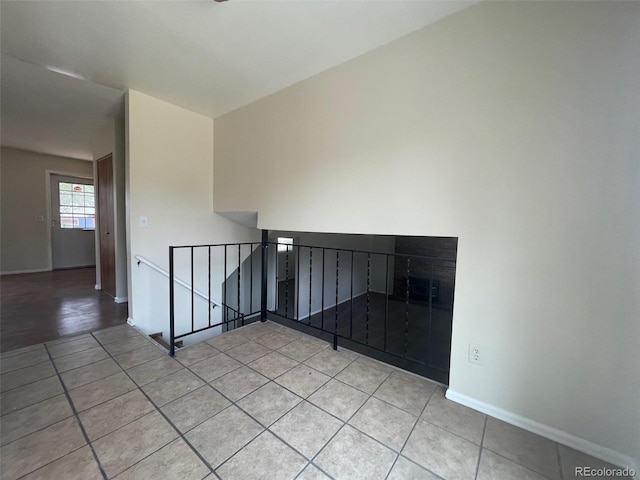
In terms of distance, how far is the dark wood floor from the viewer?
8.02 ft

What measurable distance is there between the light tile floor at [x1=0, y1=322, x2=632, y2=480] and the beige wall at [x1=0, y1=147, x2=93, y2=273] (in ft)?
14.3

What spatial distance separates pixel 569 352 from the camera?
4.31 feet

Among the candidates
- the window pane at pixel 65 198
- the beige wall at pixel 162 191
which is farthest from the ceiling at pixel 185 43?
the window pane at pixel 65 198

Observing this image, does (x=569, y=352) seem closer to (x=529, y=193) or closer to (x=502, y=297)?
(x=502, y=297)

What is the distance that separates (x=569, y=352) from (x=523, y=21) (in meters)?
1.73

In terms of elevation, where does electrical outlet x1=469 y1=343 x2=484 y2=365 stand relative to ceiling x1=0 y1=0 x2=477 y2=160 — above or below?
below

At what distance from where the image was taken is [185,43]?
192 cm

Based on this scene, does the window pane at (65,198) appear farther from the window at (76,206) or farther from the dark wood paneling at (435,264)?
the dark wood paneling at (435,264)

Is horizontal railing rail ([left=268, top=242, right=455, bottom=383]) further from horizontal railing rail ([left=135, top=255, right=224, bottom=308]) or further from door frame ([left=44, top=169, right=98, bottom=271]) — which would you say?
door frame ([left=44, top=169, right=98, bottom=271])

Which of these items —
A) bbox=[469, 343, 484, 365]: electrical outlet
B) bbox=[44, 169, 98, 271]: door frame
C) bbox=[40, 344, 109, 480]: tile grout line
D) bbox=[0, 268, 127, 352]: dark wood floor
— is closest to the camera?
bbox=[40, 344, 109, 480]: tile grout line

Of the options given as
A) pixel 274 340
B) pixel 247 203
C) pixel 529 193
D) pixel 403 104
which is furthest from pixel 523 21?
pixel 274 340

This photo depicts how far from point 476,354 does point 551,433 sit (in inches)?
18.2

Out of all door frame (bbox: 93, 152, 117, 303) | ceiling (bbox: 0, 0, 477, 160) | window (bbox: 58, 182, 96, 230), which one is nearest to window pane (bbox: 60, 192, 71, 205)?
window (bbox: 58, 182, 96, 230)

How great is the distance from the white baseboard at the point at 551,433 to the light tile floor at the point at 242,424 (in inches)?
1.6
